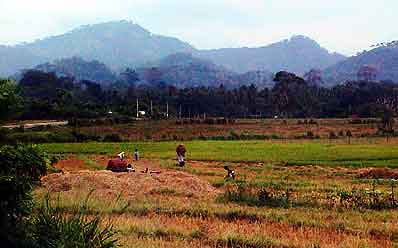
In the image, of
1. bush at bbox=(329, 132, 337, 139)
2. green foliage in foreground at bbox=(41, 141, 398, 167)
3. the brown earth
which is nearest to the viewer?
the brown earth

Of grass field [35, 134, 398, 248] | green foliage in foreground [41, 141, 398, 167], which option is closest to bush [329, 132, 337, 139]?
green foliage in foreground [41, 141, 398, 167]

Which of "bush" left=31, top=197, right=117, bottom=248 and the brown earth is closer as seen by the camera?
"bush" left=31, top=197, right=117, bottom=248

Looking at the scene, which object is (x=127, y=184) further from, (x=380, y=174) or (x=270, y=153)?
(x=270, y=153)

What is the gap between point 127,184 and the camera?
22016 millimetres

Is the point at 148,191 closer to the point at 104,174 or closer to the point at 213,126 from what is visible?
the point at 104,174

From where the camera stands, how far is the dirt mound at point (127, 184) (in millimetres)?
21266

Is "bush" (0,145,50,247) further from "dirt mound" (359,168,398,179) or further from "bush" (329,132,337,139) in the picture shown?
"bush" (329,132,337,139)

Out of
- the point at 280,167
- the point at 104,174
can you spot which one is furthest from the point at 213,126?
the point at 104,174

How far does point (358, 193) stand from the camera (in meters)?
20.4

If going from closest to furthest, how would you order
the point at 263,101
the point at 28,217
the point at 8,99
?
the point at 28,217 → the point at 8,99 → the point at 263,101

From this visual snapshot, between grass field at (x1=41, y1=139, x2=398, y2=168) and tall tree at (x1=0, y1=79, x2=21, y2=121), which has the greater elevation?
tall tree at (x1=0, y1=79, x2=21, y2=121)

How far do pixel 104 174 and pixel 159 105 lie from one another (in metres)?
95.0

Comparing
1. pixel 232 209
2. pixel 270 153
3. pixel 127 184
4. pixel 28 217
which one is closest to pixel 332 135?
pixel 270 153

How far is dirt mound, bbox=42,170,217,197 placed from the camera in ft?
69.8
